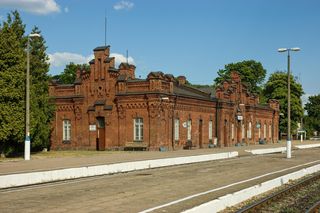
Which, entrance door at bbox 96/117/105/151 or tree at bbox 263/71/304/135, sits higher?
tree at bbox 263/71/304/135

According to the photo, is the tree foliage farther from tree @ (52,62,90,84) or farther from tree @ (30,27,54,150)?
tree @ (52,62,90,84)

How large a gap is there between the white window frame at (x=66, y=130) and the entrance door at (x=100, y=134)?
3.74 m

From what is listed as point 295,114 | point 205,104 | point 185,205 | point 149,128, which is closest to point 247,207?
point 185,205

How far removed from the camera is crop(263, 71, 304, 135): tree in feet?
289

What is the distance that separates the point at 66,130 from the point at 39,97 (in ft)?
32.7

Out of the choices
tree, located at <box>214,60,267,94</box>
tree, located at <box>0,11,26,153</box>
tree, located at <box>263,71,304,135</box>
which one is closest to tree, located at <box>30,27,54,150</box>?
tree, located at <box>0,11,26,153</box>

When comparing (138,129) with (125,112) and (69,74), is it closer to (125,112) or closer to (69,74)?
(125,112)

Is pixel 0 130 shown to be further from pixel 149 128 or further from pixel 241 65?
pixel 241 65

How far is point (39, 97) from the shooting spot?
37219 millimetres

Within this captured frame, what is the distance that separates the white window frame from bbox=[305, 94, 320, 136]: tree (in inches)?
3579

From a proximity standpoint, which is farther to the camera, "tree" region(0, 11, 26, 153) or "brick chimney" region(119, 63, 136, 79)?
"brick chimney" region(119, 63, 136, 79)

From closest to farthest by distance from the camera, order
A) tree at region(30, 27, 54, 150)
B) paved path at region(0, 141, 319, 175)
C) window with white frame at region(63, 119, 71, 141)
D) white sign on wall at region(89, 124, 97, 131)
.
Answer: paved path at region(0, 141, 319, 175)
tree at region(30, 27, 54, 150)
white sign on wall at region(89, 124, 97, 131)
window with white frame at region(63, 119, 71, 141)

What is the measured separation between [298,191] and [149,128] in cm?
2461

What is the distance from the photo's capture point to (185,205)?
43.0 feet
